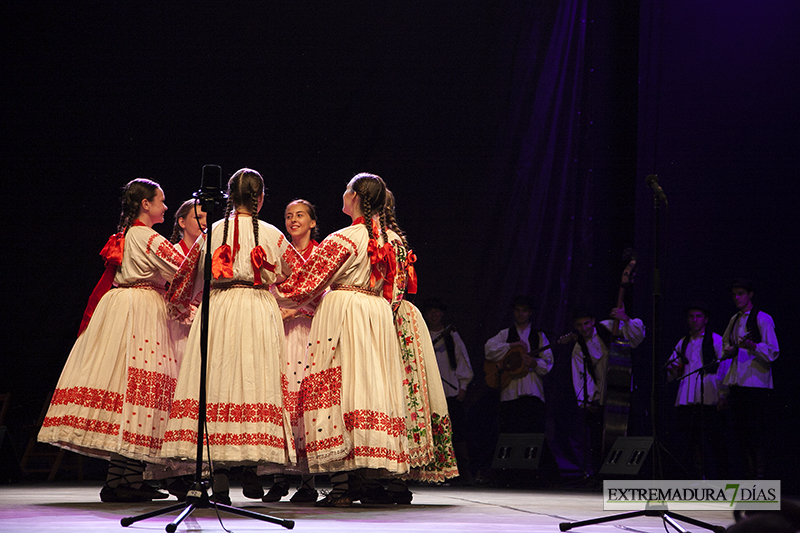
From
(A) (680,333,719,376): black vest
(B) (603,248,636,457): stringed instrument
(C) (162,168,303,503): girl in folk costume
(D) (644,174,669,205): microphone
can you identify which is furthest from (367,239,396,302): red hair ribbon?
(A) (680,333,719,376): black vest

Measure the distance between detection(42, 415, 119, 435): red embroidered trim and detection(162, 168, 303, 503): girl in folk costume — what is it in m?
0.46

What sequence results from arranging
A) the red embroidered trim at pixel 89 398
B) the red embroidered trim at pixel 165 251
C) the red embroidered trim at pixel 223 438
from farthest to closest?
the red embroidered trim at pixel 165 251 < the red embroidered trim at pixel 89 398 < the red embroidered trim at pixel 223 438

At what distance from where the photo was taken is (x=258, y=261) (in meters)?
3.84

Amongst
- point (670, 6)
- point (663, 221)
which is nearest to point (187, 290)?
point (663, 221)

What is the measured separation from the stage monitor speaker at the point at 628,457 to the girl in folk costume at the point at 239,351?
3555 mm

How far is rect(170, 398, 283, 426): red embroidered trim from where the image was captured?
12.1 feet

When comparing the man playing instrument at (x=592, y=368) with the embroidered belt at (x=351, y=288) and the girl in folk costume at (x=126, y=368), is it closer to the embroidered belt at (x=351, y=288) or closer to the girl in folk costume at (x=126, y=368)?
the embroidered belt at (x=351, y=288)

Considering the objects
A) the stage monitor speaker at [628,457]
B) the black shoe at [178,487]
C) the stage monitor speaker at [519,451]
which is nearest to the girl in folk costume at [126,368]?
the black shoe at [178,487]

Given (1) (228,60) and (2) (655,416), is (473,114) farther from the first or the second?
(2) (655,416)

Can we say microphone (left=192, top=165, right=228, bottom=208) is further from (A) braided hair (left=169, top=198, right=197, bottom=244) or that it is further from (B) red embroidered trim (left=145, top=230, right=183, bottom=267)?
(A) braided hair (left=169, top=198, right=197, bottom=244)

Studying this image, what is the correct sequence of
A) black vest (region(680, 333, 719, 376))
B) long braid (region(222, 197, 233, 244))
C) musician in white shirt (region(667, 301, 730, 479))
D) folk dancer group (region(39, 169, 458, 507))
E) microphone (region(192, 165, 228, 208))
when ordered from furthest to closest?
black vest (region(680, 333, 719, 376))
musician in white shirt (region(667, 301, 730, 479))
long braid (region(222, 197, 233, 244))
folk dancer group (region(39, 169, 458, 507))
microphone (region(192, 165, 228, 208))

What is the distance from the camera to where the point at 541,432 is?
24.4ft

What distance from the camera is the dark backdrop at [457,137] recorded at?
7285 mm

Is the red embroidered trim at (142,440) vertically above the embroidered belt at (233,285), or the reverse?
the embroidered belt at (233,285)
